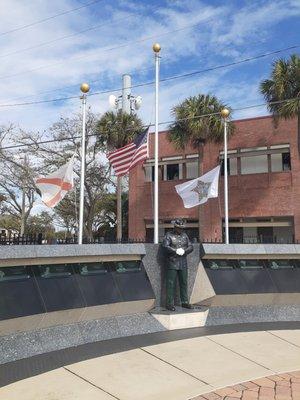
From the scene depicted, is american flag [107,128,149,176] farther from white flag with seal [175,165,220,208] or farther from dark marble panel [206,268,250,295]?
dark marble panel [206,268,250,295]

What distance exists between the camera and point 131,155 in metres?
13.4

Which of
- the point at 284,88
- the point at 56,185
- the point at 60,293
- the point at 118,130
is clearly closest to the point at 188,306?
the point at 60,293

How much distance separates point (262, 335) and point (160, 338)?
1.67m

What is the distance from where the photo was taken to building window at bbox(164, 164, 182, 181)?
33344 millimetres

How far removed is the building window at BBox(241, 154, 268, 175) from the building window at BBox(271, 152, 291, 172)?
456 millimetres

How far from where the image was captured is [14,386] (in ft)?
15.6

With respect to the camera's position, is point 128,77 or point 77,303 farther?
point 128,77

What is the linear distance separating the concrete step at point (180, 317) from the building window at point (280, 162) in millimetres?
22600

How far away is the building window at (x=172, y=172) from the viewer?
Answer: 33.3 m

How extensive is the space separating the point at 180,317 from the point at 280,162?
23.2 meters

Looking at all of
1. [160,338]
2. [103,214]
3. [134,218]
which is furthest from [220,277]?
[103,214]

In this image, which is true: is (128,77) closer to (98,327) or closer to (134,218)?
(134,218)

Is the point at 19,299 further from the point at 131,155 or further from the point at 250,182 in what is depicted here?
the point at 250,182

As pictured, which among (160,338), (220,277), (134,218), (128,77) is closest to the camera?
(160,338)
